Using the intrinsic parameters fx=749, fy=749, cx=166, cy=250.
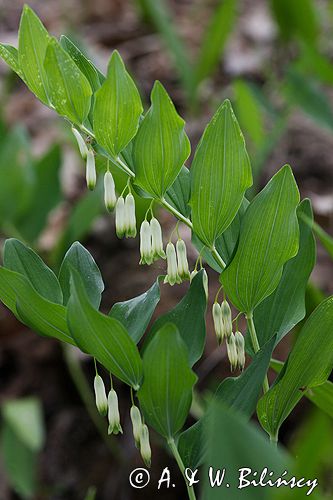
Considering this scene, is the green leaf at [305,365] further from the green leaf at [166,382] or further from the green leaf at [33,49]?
the green leaf at [33,49]

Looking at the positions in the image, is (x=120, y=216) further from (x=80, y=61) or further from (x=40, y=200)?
(x=40, y=200)

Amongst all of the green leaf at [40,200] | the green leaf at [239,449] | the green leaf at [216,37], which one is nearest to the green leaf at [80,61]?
the green leaf at [239,449]

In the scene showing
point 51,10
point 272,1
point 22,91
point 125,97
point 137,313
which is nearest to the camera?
point 125,97

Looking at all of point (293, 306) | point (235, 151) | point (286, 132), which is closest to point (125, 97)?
point (235, 151)

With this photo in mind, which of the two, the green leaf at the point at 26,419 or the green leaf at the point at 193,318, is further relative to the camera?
the green leaf at the point at 26,419

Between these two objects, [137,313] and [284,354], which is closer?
[137,313]

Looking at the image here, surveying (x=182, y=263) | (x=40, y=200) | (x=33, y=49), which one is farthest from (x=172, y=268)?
(x=40, y=200)

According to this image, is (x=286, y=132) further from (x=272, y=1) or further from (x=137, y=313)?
(x=137, y=313)
